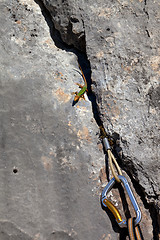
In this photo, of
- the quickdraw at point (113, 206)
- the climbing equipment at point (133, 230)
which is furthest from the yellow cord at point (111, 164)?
the climbing equipment at point (133, 230)

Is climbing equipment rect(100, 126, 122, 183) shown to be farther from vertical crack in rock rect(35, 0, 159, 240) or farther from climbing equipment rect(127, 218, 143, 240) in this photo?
climbing equipment rect(127, 218, 143, 240)

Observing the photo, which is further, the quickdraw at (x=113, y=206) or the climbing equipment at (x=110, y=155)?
the climbing equipment at (x=110, y=155)

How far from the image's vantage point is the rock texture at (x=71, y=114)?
5.07 feet

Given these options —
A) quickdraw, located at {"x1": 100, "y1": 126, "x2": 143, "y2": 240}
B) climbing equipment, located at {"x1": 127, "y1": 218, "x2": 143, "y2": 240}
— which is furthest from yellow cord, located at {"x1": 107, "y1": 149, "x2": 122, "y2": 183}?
climbing equipment, located at {"x1": 127, "y1": 218, "x2": 143, "y2": 240}

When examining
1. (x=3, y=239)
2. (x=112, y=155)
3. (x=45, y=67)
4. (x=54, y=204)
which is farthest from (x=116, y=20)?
(x=3, y=239)

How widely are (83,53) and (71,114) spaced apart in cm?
48

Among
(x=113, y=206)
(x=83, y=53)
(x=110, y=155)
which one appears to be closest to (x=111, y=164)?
(x=110, y=155)

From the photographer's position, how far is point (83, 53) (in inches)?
77.0

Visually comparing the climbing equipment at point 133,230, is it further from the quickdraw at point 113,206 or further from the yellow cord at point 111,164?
the yellow cord at point 111,164

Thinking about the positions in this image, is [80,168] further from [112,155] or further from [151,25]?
[151,25]

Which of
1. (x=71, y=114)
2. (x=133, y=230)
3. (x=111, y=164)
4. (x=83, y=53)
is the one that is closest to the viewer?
(x=133, y=230)

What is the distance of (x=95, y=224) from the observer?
1551 mm

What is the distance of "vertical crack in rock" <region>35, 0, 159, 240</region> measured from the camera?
1.59 m

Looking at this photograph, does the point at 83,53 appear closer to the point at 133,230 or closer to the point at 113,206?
the point at 113,206
